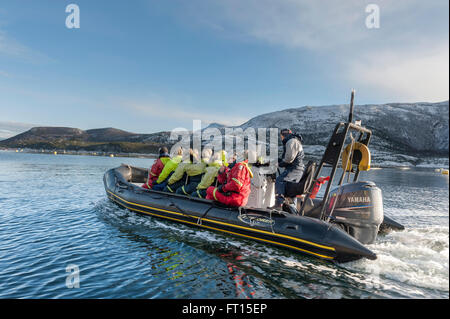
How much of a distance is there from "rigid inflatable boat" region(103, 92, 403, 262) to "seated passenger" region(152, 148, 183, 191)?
103 centimetres

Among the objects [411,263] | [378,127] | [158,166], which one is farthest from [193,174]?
[378,127]

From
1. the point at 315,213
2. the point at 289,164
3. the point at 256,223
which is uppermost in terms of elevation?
the point at 289,164

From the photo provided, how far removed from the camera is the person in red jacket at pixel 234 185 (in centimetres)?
696

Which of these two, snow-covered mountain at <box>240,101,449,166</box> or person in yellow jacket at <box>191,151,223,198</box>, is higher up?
snow-covered mountain at <box>240,101,449,166</box>

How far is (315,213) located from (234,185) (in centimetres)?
237

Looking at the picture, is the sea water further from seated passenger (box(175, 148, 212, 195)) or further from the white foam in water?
seated passenger (box(175, 148, 212, 195))

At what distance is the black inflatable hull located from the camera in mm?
5523

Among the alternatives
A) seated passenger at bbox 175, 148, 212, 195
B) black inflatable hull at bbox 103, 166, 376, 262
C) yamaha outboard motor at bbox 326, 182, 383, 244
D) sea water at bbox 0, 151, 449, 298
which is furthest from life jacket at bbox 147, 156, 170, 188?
yamaha outboard motor at bbox 326, 182, 383, 244

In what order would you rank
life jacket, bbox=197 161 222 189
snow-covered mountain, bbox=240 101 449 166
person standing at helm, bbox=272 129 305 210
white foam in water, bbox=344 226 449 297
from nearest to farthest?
white foam in water, bbox=344 226 449 297 → person standing at helm, bbox=272 129 305 210 → life jacket, bbox=197 161 222 189 → snow-covered mountain, bbox=240 101 449 166

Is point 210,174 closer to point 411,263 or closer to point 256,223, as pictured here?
point 256,223

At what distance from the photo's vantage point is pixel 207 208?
7.69m

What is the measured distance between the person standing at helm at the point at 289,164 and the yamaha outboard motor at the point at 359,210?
1702mm

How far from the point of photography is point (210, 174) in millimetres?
8320
